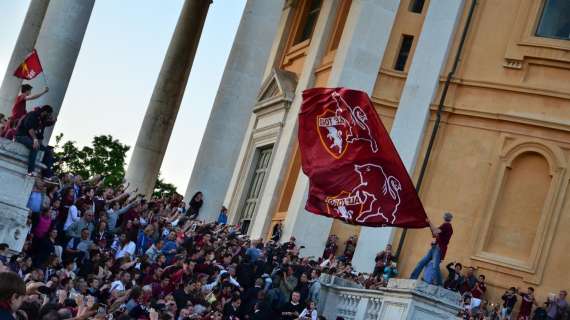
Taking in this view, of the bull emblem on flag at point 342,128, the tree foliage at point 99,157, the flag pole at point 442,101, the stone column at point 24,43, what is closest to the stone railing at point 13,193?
the bull emblem on flag at point 342,128

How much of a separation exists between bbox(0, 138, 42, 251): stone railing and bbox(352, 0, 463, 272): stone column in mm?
24660

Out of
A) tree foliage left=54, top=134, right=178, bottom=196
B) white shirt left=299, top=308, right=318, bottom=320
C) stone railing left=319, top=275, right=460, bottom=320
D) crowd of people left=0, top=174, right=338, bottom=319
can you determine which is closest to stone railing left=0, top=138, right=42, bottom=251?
crowd of people left=0, top=174, right=338, bottom=319

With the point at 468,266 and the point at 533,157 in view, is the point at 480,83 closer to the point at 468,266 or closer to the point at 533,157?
the point at 533,157

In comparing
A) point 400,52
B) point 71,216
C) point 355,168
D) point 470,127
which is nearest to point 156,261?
point 71,216

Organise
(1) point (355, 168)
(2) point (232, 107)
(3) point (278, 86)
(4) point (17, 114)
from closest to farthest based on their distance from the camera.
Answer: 1. (4) point (17, 114)
2. (1) point (355, 168)
3. (2) point (232, 107)
4. (3) point (278, 86)

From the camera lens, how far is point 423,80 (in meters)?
48.6

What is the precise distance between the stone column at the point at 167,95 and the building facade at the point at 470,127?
5.65 meters

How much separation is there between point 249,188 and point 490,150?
15.2m

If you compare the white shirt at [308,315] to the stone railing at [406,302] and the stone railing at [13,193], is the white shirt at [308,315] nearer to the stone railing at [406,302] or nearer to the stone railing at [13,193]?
the stone railing at [406,302]

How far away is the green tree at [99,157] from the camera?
89.4 meters

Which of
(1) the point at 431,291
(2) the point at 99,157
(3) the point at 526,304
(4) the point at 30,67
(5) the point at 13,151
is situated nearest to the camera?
(5) the point at 13,151

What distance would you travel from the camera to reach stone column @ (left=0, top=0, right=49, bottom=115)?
4322 cm

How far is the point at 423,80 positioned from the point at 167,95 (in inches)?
370

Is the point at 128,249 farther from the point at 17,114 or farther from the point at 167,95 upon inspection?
the point at 167,95
